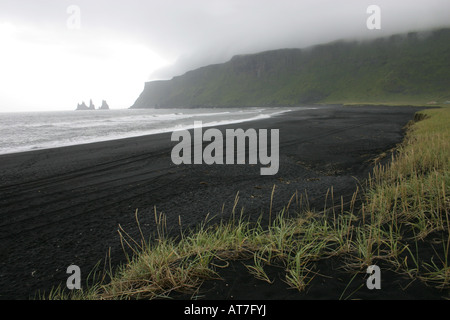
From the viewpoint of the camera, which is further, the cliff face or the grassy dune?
the cliff face

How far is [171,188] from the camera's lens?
8.35 meters

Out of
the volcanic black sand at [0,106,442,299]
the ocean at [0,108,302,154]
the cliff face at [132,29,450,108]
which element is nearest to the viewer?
the volcanic black sand at [0,106,442,299]

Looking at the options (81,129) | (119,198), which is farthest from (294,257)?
(81,129)

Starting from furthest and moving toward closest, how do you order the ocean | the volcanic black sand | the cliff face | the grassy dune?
1. the cliff face
2. the ocean
3. the volcanic black sand
4. the grassy dune

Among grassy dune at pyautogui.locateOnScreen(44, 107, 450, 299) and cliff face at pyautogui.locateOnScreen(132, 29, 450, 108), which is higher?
cliff face at pyautogui.locateOnScreen(132, 29, 450, 108)

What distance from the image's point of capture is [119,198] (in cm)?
740

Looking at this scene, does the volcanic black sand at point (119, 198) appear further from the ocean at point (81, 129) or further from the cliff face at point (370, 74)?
the cliff face at point (370, 74)

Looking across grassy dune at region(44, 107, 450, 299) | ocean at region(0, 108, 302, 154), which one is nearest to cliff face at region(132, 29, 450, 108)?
ocean at region(0, 108, 302, 154)

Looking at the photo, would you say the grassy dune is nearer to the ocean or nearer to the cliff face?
the ocean

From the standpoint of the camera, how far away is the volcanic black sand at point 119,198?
4043 mm

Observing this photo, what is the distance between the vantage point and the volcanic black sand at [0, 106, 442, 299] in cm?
404

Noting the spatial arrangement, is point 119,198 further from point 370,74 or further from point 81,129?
point 370,74

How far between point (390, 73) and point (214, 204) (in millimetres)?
163974
